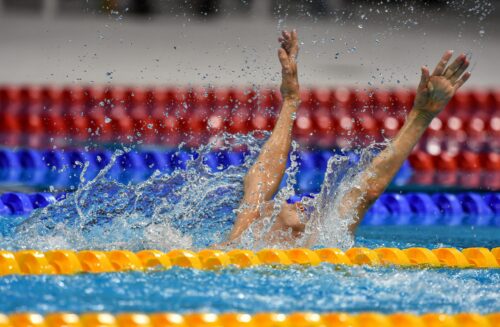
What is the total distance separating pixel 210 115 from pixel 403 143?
3.67 meters

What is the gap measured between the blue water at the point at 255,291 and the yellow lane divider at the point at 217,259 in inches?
3.3

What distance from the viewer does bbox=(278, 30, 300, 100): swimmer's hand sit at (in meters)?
3.87

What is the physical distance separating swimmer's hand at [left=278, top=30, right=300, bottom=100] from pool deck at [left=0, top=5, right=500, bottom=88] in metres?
4.72

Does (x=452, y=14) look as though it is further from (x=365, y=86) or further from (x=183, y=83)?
(x=183, y=83)

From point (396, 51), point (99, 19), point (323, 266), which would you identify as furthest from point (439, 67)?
point (99, 19)

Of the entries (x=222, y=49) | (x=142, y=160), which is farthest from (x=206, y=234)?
(x=222, y=49)

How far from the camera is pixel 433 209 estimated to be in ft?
17.0

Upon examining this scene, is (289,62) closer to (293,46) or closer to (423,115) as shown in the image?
(293,46)

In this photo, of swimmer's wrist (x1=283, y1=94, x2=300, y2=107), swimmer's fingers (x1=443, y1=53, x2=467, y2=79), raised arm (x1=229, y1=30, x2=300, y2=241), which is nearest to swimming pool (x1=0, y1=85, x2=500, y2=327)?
raised arm (x1=229, y1=30, x2=300, y2=241)

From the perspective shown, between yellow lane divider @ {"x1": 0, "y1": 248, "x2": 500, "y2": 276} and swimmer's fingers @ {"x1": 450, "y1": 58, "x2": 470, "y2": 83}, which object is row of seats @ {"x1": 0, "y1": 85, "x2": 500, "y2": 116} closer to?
swimmer's fingers @ {"x1": 450, "y1": 58, "x2": 470, "y2": 83}

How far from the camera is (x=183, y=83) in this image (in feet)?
28.4

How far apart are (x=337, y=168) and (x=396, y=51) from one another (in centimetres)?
651

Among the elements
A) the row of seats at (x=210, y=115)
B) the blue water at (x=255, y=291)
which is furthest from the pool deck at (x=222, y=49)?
the blue water at (x=255, y=291)

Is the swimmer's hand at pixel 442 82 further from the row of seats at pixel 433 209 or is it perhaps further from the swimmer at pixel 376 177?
the row of seats at pixel 433 209
